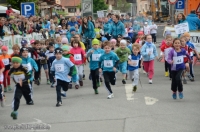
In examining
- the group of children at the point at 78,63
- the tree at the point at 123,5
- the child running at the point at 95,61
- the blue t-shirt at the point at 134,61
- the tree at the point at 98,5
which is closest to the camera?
the group of children at the point at 78,63

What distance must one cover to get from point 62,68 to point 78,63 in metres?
3.64

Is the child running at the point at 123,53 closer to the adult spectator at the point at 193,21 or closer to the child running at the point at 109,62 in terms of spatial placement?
the child running at the point at 109,62

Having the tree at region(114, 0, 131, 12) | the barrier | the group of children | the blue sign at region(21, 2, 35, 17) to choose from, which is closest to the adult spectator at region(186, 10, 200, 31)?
the group of children

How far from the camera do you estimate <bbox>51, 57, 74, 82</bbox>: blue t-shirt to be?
13883 millimetres

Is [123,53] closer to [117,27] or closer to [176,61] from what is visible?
[176,61]

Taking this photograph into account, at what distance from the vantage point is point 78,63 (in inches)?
690

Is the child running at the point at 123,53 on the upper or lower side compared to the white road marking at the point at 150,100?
upper

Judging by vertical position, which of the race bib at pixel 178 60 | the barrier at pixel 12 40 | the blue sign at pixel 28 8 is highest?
the blue sign at pixel 28 8

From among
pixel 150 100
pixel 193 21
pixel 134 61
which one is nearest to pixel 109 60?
pixel 134 61

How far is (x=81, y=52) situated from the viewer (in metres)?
17.5

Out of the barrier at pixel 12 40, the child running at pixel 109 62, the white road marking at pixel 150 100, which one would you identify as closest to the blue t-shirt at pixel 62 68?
the child running at pixel 109 62

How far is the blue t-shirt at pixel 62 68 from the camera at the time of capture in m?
13.9

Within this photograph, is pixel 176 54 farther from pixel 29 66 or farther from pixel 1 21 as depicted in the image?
pixel 1 21

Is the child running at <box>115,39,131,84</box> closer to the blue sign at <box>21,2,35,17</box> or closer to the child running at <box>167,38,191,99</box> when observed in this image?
the child running at <box>167,38,191,99</box>
